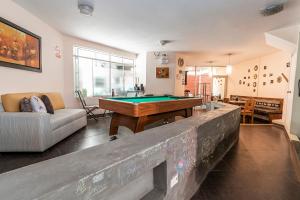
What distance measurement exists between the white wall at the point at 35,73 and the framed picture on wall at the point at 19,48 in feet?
0.35

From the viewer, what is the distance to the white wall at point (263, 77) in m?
5.75

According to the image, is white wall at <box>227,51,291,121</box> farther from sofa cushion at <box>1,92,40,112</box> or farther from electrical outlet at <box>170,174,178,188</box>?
sofa cushion at <box>1,92,40,112</box>

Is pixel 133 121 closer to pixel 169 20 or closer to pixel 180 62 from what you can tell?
pixel 169 20

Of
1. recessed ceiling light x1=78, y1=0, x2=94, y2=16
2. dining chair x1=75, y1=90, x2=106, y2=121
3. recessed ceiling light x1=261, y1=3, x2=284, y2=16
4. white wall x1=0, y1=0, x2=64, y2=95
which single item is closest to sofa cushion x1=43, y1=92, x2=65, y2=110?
white wall x1=0, y1=0, x2=64, y2=95

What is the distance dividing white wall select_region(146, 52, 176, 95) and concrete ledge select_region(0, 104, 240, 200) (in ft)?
16.7

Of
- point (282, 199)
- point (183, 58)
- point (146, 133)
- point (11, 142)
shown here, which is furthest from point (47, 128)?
point (183, 58)

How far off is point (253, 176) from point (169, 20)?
10.3 feet

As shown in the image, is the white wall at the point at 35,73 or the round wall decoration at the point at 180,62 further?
the round wall decoration at the point at 180,62

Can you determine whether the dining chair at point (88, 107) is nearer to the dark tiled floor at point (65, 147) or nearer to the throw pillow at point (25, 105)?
the dark tiled floor at point (65, 147)

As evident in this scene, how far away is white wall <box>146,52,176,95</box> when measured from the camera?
21.2 ft

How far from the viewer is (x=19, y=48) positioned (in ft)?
10.2

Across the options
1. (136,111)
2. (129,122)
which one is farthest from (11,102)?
(136,111)

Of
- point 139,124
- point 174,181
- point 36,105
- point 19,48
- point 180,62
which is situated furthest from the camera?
point 180,62

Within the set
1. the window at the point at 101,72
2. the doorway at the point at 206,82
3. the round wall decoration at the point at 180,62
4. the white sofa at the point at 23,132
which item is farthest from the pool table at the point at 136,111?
the doorway at the point at 206,82
